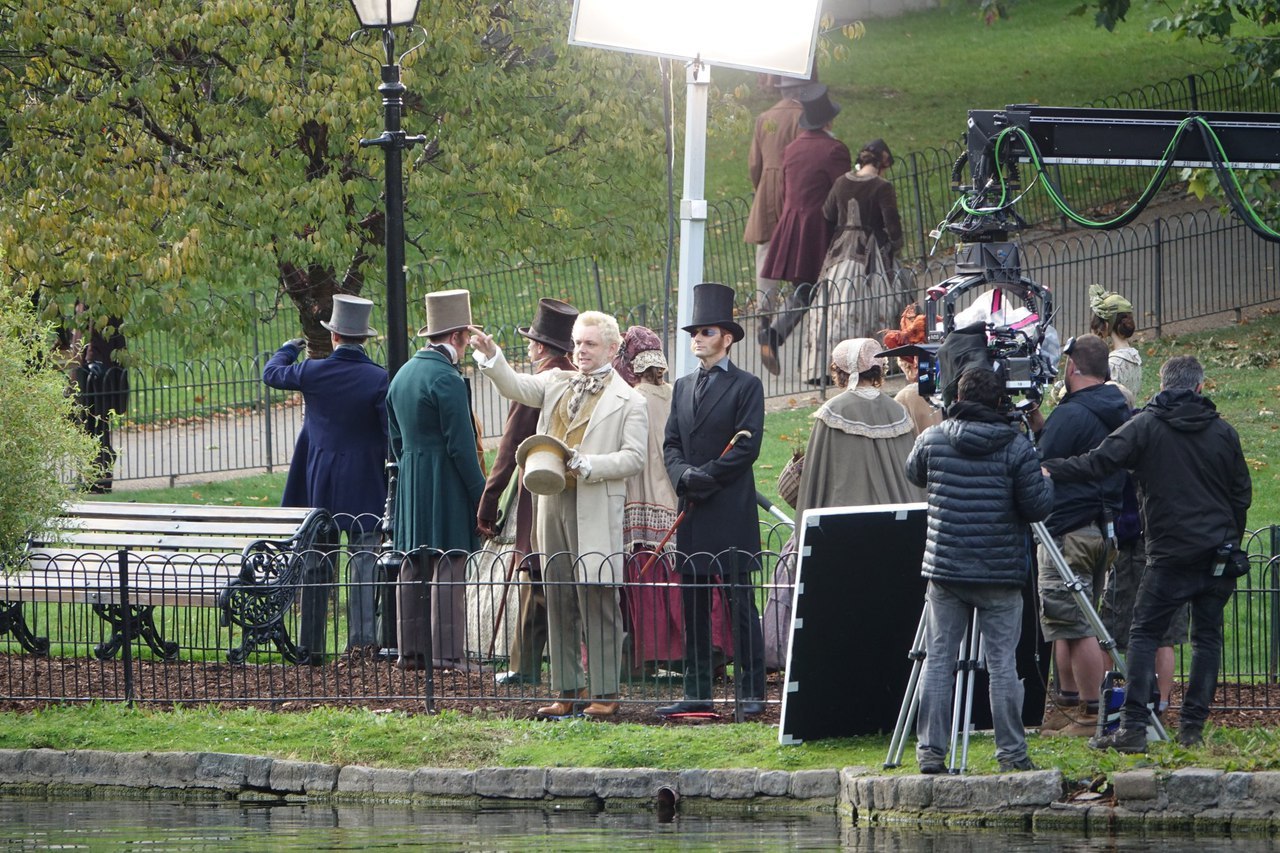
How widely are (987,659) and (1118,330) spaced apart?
353cm

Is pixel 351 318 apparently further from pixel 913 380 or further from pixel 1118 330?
pixel 1118 330

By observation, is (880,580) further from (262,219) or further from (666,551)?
(262,219)

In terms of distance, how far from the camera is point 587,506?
10391 millimetres

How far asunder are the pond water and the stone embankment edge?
4.2 inches

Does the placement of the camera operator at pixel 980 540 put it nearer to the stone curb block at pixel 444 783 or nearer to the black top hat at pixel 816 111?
the stone curb block at pixel 444 783

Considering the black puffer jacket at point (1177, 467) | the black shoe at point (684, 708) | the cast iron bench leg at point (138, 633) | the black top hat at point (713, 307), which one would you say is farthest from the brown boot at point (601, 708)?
the cast iron bench leg at point (138, 633)

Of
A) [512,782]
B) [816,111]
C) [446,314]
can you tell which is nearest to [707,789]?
[512,782]

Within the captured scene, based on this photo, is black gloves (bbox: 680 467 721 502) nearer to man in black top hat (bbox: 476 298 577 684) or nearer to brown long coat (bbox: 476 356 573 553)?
man in black top hat (bbox: 476 298 577 684)

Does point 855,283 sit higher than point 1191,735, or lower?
higher

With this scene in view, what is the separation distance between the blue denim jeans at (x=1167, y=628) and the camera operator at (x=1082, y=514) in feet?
1.35

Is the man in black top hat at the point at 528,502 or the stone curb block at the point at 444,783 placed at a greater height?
the man in black top hat at the point at 528,502

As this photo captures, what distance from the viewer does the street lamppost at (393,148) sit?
39.0ft

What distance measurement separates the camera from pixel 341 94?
595 inches

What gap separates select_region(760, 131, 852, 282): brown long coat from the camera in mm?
17953
